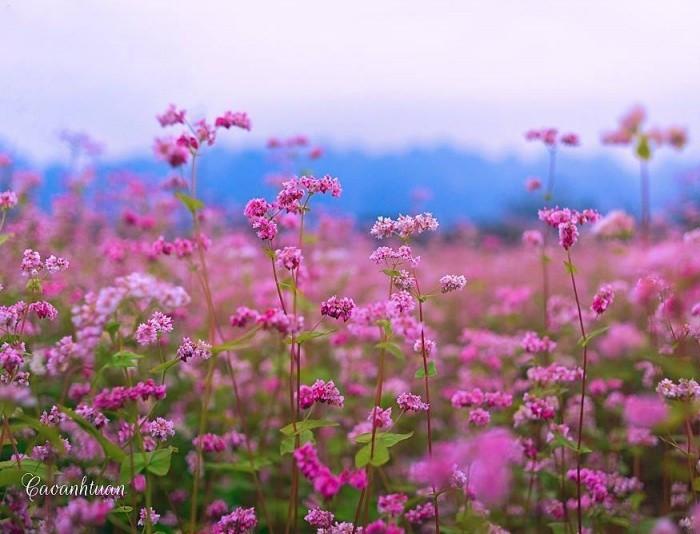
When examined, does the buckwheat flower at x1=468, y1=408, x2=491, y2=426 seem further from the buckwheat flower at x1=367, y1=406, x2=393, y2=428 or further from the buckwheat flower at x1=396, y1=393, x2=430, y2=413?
the buckwheat flower at x1=367, y1=406, x2=393, y2=428

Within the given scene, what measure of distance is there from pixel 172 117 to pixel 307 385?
2434 mm

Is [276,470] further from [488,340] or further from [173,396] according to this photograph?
[488,340]

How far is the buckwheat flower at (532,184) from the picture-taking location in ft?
15.9

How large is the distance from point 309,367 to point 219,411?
1187 millimetres

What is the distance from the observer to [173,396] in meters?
5.44

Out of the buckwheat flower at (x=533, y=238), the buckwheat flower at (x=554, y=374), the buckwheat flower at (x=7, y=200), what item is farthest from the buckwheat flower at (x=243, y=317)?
the buckwheat flower at (x=533, y=238)

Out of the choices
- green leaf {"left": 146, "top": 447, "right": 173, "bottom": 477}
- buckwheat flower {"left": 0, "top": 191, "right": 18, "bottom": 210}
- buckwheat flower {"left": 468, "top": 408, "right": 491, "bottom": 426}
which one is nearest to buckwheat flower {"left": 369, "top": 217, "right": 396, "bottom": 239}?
buckwheat flower {"left": 468, "top": 408, "right": 491, "bottom": 426}

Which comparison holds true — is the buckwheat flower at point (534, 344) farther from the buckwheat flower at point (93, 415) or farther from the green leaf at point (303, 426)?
the buckwheat flower at point (93, 415)

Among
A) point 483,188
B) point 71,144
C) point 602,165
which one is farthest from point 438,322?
point 602,165

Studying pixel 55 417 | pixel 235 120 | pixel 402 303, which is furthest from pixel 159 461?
pixel 235 120

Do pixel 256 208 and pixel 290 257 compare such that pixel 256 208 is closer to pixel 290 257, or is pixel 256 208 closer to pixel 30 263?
pixel 290 257

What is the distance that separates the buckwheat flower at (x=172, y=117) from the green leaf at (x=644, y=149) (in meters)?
2.14

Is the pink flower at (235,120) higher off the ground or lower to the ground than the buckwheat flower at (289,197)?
higher

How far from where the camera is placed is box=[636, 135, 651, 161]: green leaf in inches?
123
